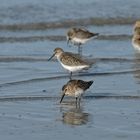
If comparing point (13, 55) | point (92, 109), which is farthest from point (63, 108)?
point (13, 55)

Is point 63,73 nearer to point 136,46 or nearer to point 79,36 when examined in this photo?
point 136,46

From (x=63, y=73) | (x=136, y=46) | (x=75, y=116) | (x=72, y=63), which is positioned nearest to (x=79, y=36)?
(x=136, y=46)

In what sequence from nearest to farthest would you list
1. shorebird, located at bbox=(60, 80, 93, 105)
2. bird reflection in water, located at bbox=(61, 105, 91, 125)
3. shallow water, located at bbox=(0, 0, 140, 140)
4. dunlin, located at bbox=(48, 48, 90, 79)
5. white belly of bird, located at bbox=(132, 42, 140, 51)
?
1. shallow water, located at bbox=(0, 0, 140, 140)
2. bird reflection in water, located at bbox=(61, 105, 91, 125)
3. shorebird, located at bbox=(60, 80, 93, 105)
4. dunlin, located at bbox=(48, 48, 90, 79)
5. white belly of bird, located at bbox=(132, 42, 140, 51)

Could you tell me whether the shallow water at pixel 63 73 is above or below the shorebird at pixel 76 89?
below

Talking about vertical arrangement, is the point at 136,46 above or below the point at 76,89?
below

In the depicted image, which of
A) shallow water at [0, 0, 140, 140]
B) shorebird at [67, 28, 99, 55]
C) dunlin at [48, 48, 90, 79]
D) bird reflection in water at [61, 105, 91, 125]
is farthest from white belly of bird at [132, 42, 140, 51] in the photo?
bird reflection in water at [61, 105, 91, 125]

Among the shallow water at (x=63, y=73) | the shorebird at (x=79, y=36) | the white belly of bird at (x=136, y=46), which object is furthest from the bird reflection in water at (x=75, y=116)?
the shorebird at (x=79, y=36)

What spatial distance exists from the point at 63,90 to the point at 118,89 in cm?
126

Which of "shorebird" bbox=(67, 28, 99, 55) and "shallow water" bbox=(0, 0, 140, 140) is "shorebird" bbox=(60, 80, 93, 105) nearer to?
"shallow water" bbox=(0, 0, 140, 140)

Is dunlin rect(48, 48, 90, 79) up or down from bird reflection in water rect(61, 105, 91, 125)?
up

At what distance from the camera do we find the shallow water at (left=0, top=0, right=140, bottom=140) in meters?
9.93

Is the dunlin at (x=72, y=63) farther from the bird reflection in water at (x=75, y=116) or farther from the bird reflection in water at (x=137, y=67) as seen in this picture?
the bird reflection in water at (x=75, y=116)

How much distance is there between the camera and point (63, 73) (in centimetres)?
1430

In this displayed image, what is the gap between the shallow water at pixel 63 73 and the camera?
32.6ft
